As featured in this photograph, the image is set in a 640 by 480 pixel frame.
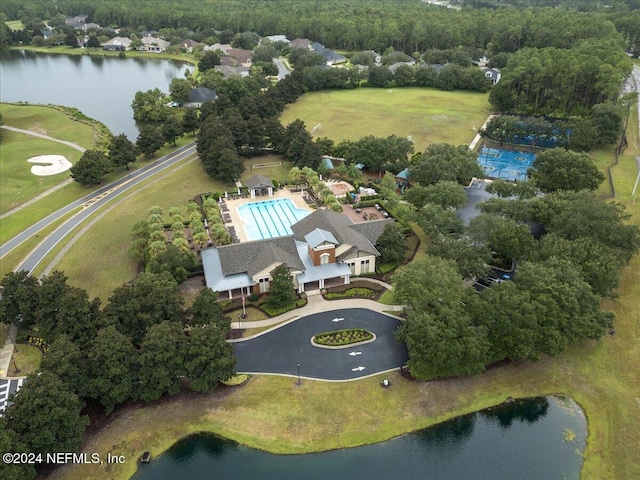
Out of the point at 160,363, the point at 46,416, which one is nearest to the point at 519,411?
the point at 160,363

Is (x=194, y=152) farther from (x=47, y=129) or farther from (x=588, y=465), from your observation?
(x=588, y=465)

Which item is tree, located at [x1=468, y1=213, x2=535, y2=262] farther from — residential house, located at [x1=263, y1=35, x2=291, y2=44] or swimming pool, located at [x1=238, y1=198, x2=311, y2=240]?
residential house, located at [x1=263, y1=35, x2=291, y2=44]

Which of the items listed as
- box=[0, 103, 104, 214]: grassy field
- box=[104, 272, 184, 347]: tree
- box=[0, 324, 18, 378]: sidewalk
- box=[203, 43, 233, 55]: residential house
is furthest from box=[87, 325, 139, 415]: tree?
box=[203, 43, 233, 55]: residential house

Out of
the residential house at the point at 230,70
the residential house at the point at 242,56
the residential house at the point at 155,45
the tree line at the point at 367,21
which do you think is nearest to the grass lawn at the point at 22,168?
the residential house at the point at 230,70

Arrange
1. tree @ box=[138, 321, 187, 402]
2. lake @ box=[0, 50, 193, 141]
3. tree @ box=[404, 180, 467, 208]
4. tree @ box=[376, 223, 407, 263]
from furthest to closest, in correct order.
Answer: lake @ box=[0, 50, 193, 141], tree @ box=[404, 180, 467, 208], tree @ box=[376, 223, 407, 263], tree @ box=[138, 321, 187, 402]

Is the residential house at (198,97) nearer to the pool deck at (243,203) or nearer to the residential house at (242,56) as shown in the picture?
the residential house at (242,56)

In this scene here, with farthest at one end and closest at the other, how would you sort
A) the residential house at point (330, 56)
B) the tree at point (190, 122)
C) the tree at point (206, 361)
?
the residential house at point (330, 56) → the tree at point (190, 122) → the tree at point (206, 361)

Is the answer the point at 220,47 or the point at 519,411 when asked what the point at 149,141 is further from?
the point at 220,47

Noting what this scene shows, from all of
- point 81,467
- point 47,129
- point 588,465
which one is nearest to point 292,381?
point 81,467
